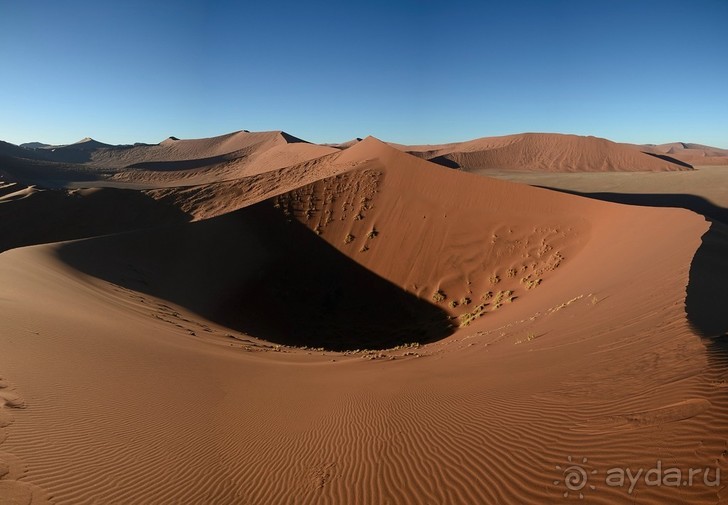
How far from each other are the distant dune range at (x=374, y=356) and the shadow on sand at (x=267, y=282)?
10cm

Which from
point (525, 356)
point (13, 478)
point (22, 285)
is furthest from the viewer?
point (22, 285)

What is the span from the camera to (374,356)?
974 centimetres

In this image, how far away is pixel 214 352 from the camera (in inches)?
333

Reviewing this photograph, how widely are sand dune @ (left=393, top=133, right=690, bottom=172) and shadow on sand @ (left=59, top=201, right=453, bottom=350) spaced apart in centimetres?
5070

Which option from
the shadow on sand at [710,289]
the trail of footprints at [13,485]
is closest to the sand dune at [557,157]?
the shadow on sand at [710,289]

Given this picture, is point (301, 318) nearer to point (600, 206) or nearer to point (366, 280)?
point (366, 280)

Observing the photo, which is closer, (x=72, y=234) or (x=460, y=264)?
(x=460, y=264)

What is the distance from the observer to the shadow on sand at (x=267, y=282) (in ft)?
46.5

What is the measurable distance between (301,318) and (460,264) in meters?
7.20

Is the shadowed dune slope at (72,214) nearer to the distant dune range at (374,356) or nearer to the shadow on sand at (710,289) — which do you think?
the distant dune range at (374,356)

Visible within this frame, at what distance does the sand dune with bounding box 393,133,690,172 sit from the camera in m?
62.7

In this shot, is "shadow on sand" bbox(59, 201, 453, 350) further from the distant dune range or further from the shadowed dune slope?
the shadowed dune slope

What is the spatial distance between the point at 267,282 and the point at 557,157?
67.1m

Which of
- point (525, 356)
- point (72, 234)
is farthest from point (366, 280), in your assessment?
point (72, 234)
